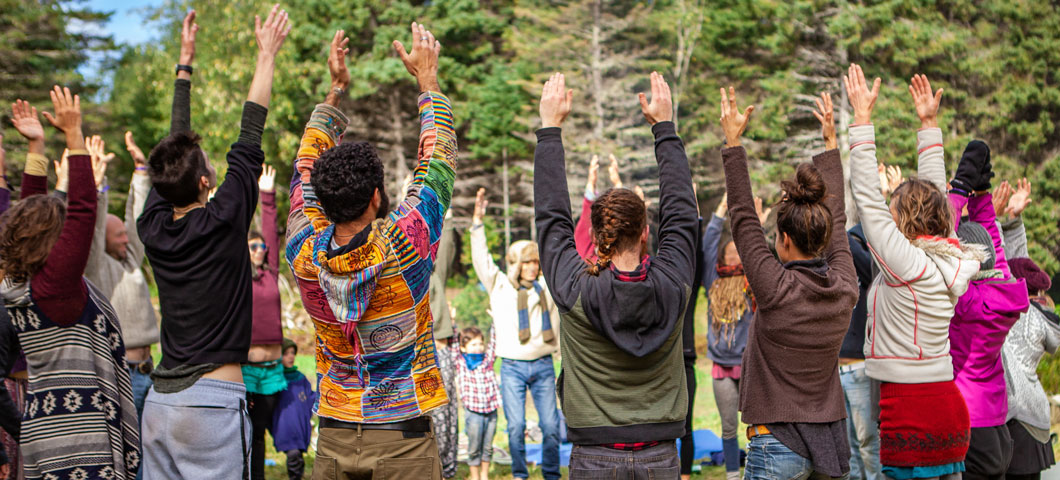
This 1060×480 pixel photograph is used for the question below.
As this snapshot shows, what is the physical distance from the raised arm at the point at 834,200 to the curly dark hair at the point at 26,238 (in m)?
3.39

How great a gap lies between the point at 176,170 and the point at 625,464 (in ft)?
7.07

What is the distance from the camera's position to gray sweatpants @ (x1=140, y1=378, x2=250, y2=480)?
306cm

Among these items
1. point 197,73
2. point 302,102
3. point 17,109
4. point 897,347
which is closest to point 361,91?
point 302,102

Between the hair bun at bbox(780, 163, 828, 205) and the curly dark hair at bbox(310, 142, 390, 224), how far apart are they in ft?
5.19

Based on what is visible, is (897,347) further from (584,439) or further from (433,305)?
(433,305)

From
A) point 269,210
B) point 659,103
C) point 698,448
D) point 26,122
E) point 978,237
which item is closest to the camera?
point 659,103

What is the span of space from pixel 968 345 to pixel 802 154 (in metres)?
16.5

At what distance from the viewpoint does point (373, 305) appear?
2.63 m

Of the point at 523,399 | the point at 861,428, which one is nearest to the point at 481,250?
the point at 523,399

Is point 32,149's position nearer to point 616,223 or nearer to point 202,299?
point 202,299

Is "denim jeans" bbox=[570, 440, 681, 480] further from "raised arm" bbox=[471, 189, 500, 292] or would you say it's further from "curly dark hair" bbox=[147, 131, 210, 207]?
"raised arm" bbox=[471, 189, 500, 292]

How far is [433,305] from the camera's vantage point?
646 centimetres

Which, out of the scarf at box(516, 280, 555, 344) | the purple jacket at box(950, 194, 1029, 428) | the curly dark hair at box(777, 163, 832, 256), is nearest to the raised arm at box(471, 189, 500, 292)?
the scarf at box(516, 280, 555, 344)

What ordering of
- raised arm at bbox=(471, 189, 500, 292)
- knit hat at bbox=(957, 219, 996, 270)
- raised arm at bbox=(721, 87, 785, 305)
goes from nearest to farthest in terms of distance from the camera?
raised arm at bbox=(721, 87, 785, 305) → knit hat at bbox=(957, 219, 996, 270) → raised arm at bbox=(471, 189, 500, 292)
